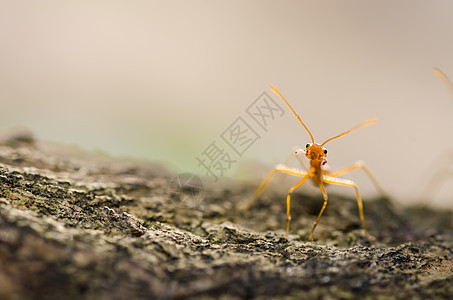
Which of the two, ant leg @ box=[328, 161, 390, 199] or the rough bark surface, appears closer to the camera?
the rough bark surface

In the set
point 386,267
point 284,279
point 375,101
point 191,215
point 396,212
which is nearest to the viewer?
point 284,279

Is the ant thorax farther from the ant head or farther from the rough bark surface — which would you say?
the rough bark surface

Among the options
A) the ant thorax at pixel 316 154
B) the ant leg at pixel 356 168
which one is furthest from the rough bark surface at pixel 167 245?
the ant thorax at pixel 316 154

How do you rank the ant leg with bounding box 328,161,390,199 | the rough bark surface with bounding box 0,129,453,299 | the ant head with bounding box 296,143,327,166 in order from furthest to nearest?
the ant leg with bounding box 328,161,390,199 → the ant head with bounding box 296,143,327,166 → the rough bark surface with bounding box 0,129,453,299

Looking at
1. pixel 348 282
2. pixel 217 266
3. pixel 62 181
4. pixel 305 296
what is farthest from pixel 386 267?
pixel 62 181

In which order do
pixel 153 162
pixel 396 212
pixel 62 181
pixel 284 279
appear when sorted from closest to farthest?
1. pixel 284 279
2. pixel 62 181
3. pixel 396 212
4. pixel 153 162

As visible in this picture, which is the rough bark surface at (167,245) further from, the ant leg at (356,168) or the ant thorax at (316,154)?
the ant thorax at (316,154)

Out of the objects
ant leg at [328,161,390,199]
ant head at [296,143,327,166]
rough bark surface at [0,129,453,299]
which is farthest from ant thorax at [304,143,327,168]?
rough bark surface at [0,129,453,299]

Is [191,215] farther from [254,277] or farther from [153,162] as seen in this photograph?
[153,162]
